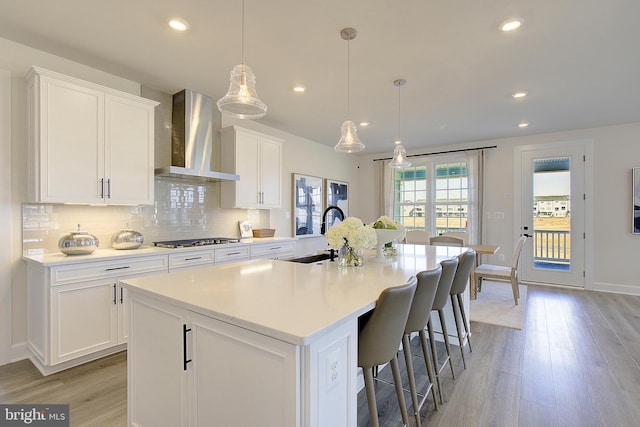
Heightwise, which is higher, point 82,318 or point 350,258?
point 350,258

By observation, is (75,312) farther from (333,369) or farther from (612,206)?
(612,206)

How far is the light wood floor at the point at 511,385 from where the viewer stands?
1914mm

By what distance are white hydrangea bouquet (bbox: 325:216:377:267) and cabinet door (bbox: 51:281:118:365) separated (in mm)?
2026

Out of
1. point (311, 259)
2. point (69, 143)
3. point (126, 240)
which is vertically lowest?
point (311, 259)

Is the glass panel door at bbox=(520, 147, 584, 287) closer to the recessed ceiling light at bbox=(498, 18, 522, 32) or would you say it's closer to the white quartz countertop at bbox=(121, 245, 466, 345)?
the recessed ceiling light at bbox=(498, 18, 522, 32)

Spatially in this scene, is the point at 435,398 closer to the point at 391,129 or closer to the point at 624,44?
the point at 624,44

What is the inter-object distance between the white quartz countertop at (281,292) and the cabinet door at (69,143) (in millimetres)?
1526

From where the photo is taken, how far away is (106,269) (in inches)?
104

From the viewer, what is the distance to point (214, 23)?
227 cm

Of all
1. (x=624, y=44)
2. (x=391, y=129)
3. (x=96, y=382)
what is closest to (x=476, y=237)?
(x=391, y=129)

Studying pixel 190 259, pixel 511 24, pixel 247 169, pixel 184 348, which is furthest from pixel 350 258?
pixel 247 169

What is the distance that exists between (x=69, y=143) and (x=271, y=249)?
97.0 inches

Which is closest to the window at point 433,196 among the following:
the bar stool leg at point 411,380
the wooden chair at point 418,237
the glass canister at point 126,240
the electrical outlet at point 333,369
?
the wooden chair at point 418,237

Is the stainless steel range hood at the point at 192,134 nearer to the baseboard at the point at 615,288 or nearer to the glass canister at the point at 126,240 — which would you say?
the glass canister at the point at 126,240
